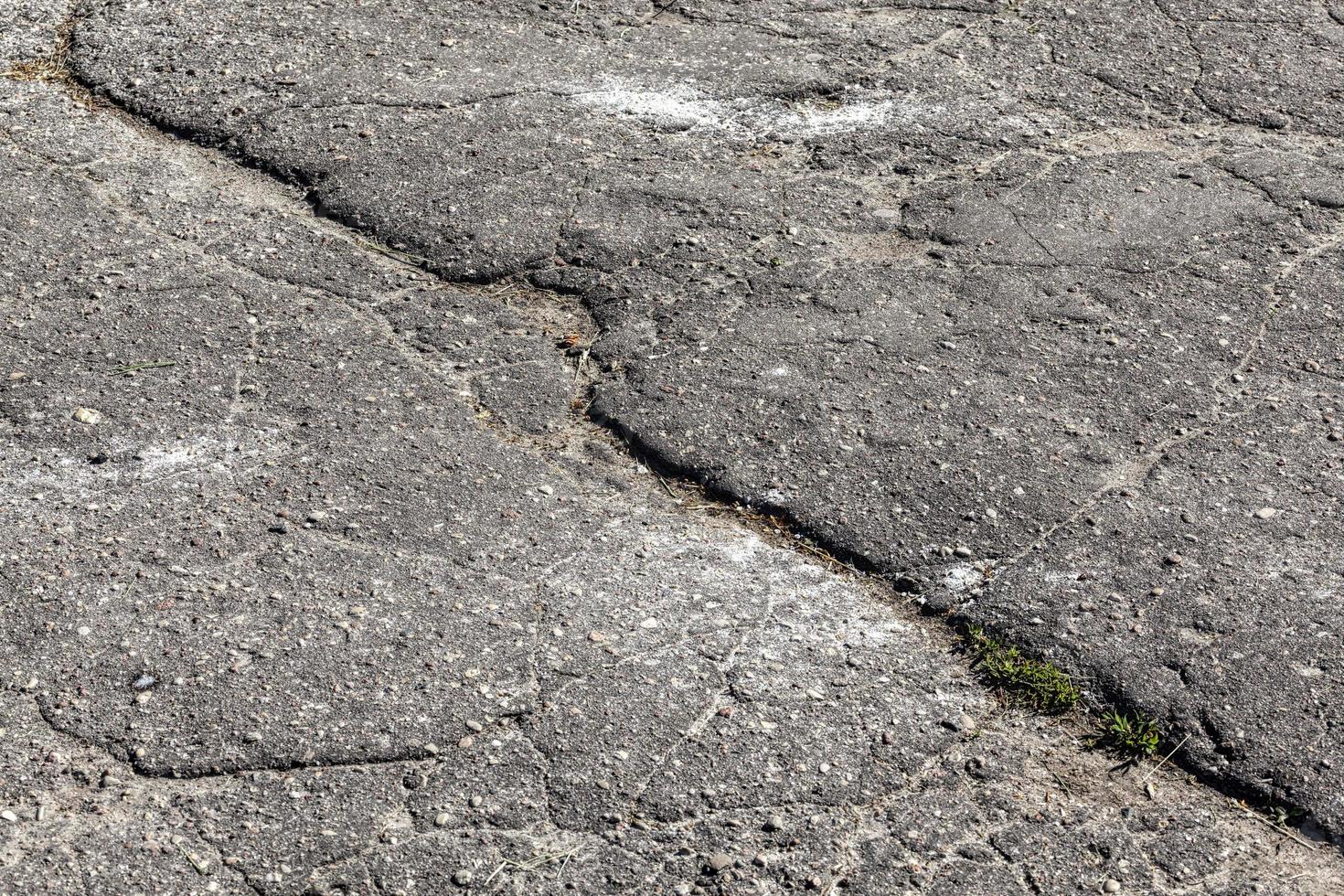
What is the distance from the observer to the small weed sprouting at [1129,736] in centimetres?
265

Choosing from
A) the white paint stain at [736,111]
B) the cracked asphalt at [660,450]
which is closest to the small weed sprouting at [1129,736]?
the cracked asphalt at [660,450]

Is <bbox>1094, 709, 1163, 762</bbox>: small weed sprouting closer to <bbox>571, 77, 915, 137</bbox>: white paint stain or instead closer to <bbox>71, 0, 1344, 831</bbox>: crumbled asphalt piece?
<bbox>71, 0, 1344, 831</bbox>: crumbled asphalt piece

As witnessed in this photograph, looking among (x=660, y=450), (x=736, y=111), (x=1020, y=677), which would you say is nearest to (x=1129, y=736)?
(x=1020, y=677)

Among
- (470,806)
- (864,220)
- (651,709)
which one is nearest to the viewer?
(470,806)

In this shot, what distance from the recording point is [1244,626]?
2.88 meters

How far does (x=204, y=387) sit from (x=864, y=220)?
194 centimetres

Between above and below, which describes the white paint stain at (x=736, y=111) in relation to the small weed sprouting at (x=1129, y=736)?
above

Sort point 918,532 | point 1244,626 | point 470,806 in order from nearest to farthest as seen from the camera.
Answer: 1. point 470,806
2. point 1244,626
3. point 918,532

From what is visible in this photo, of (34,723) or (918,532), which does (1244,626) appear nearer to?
(918,532)

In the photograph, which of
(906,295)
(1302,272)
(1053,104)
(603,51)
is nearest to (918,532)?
(906,295)

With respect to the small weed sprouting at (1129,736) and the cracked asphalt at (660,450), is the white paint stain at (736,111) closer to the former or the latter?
the cracked asphalt at (660,450)

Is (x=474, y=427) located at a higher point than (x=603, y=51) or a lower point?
lower

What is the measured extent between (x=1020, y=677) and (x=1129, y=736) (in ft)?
0.75

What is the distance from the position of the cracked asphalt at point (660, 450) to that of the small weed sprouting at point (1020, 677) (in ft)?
0.16
